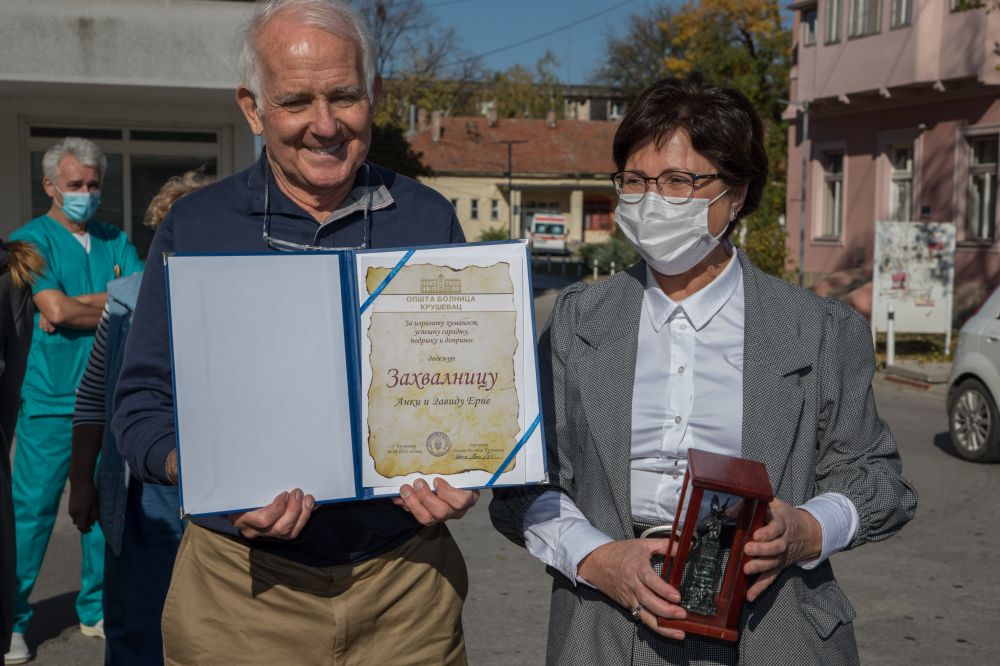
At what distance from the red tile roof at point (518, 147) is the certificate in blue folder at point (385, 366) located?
231 ft

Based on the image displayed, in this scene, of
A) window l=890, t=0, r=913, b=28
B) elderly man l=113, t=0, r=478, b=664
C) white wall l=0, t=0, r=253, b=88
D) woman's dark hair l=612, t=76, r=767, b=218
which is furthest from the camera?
window l=890, t=0, r=913, b=28

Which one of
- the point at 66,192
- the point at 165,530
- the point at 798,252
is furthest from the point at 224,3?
Result: the point at 798,252

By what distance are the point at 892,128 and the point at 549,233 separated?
37.7 m

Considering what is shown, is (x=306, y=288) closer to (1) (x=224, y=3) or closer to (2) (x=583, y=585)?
(2) (x=583, y=585)

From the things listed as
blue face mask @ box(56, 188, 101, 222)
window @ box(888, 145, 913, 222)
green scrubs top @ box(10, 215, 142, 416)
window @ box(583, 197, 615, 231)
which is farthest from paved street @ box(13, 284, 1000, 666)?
window @ box(583, 197, 615, 231)

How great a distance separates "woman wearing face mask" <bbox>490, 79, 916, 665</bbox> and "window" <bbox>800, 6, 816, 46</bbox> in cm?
3180

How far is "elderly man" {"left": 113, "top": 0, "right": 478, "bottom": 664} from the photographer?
8.50ft

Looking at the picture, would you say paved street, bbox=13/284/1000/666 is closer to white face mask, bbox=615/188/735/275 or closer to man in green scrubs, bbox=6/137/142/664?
man in green scrubs, bbox=6/137/142/664

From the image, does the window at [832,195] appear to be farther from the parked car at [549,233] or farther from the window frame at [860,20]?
the parked car at [549,233]

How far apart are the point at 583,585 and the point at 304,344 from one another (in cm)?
85

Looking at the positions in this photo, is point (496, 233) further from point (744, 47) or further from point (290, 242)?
point (290, 242)

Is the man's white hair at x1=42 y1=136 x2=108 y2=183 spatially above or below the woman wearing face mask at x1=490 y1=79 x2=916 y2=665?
above

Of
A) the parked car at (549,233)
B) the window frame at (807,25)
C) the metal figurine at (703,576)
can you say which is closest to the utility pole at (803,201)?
the window frame at (807,25)

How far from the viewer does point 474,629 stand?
625 centimetres
